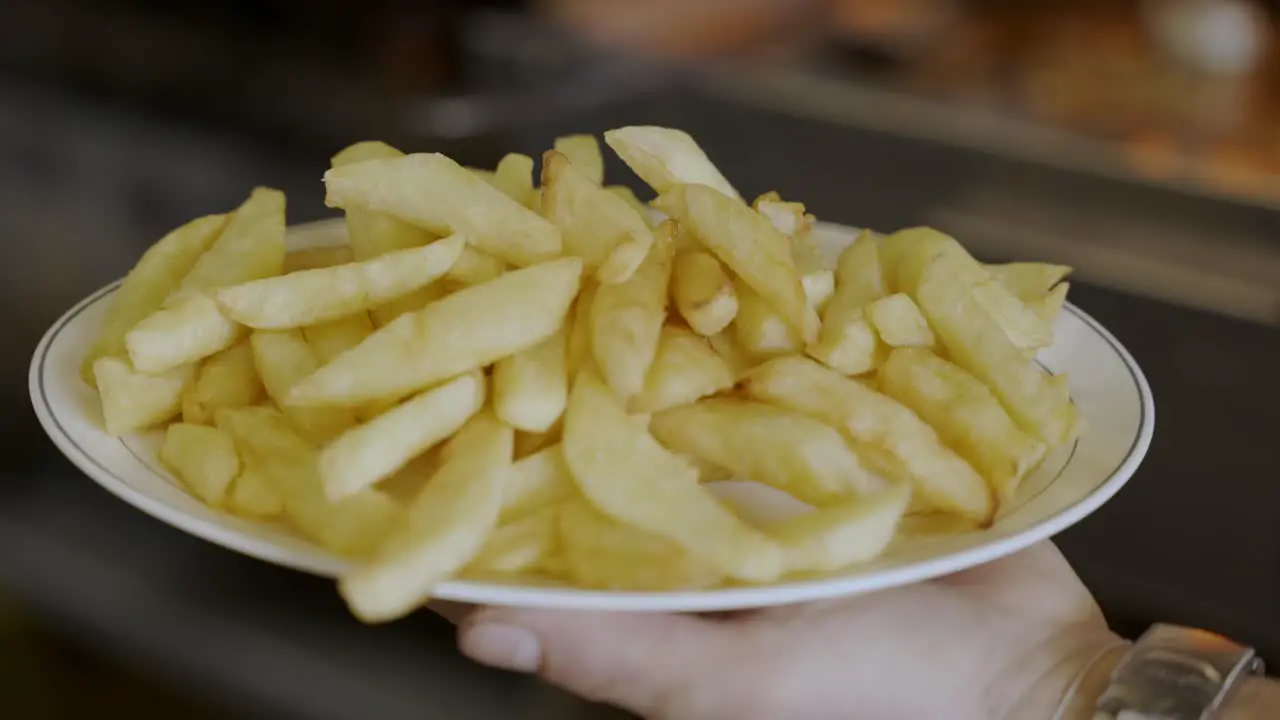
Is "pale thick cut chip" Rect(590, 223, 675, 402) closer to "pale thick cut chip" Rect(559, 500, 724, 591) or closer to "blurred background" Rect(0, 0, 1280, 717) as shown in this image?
"pale thick cut chip" Rect(559, 500, 724, 591)

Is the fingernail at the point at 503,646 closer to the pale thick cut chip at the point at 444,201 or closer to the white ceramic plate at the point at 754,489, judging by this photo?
the white ceramic plate at the point at 754,489

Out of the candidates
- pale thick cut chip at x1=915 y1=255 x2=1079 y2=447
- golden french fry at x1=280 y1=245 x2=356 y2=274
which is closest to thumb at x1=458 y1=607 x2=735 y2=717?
pale thick cut chip at x1=915 y1=255 x2=1079 y2=447

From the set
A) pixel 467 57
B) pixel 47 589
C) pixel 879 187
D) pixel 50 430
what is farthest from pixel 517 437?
pixel 467 57

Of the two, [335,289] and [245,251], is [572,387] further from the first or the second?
[245,251]

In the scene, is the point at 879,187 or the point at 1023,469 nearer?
the point at 1023,469

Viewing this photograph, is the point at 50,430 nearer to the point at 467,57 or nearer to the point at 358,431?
the point at 358,431

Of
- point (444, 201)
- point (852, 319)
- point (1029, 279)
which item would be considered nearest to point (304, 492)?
point (444, 201)

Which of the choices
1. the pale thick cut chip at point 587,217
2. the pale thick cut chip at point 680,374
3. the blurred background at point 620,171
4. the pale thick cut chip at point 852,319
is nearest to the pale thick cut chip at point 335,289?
the pale thick cut chip at point 587,217
